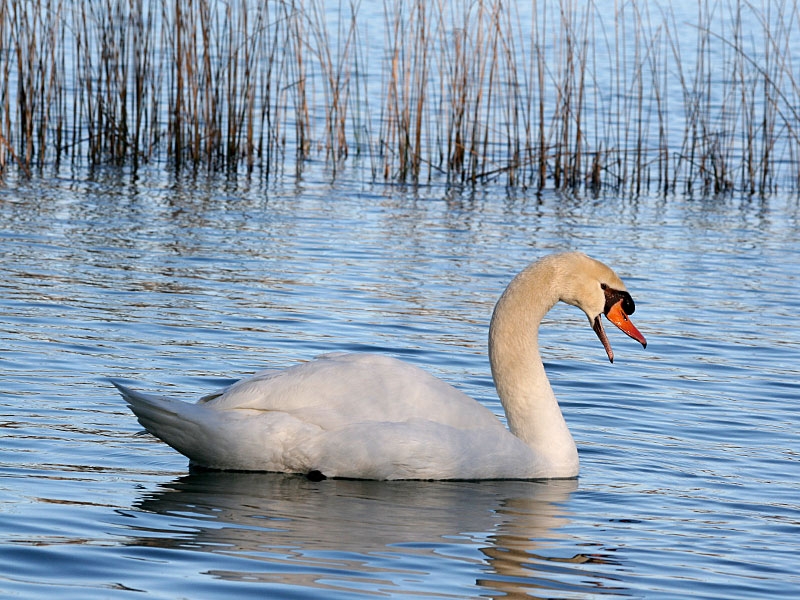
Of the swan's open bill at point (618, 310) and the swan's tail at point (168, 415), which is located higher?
the swan's open bill at point (618, 310)

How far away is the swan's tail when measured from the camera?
5508 millimetres

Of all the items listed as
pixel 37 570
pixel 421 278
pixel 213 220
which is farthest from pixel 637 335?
pixel 213 220

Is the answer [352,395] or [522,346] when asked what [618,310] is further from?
[352,395]

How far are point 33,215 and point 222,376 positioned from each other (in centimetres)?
494

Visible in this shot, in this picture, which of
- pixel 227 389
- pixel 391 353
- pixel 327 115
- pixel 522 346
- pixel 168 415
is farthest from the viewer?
pixel 327 115

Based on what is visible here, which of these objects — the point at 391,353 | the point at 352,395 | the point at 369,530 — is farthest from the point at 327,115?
the point at 369,530

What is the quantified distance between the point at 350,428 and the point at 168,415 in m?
0.69

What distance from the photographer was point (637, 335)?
6352 millimetres

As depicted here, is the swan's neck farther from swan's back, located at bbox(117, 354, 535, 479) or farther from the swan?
swan's back, located at bbox(117, 354, 535, 479)

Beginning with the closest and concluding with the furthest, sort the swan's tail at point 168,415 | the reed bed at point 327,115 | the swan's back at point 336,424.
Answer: the swan's tail at point 168,415, the swan's back at point 336,424, the reed bed at point 327,115

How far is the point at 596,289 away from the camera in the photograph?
6363 millimetres

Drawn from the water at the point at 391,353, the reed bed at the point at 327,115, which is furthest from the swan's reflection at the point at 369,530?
the reed bed at the point at 327,115

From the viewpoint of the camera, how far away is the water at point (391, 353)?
15.3 feet

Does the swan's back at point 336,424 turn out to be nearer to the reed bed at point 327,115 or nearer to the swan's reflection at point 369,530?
the swan's reflection at point 369,530
